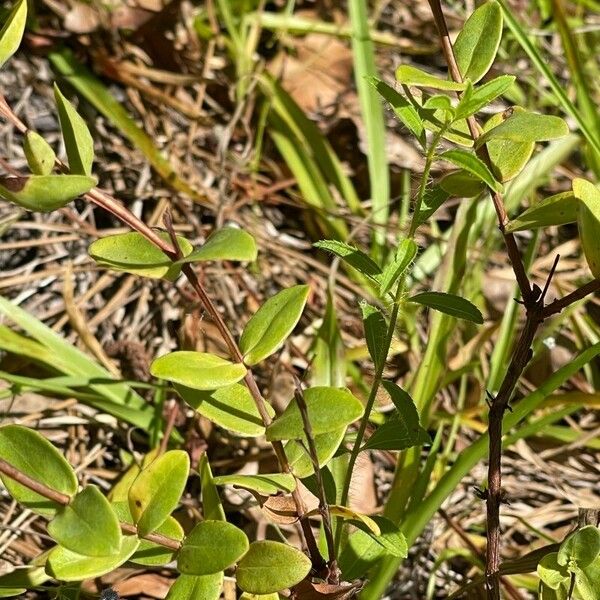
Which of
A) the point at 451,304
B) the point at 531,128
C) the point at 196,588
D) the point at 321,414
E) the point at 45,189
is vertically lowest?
the point at 196,588

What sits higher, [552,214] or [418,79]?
[418,79]

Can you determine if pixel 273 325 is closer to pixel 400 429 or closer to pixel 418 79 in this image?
pixel 400 429

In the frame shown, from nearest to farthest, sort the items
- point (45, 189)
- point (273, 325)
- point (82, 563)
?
point (45, 189)
point (82, 563)
point (273, 325)

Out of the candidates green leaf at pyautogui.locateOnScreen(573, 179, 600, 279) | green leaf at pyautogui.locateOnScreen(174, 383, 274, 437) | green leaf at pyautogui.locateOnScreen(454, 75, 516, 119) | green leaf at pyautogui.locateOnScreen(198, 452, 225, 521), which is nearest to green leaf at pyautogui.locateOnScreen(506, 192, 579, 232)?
green leaf at pyautogui.locateOnScreen(573, 179, 600, 279)

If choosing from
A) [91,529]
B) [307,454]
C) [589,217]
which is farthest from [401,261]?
[91,529]

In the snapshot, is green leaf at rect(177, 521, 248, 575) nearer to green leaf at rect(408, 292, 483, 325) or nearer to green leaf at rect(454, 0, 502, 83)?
green leaf at rect(408, 292, 483, 325)

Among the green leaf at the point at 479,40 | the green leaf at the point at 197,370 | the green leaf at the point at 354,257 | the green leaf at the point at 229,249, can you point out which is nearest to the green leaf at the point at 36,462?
the green leaf at the point at 197,370
